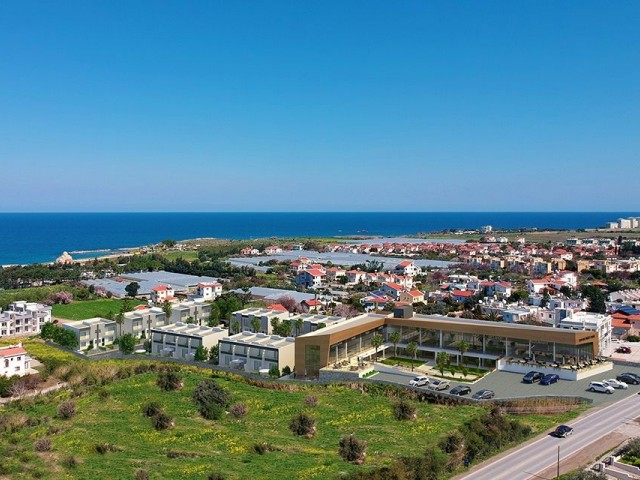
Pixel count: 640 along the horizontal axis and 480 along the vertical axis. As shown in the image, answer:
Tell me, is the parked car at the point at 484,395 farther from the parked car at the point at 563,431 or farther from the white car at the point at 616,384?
the white car at the point at 616,384

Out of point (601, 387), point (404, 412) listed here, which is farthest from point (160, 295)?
point (601, 387)

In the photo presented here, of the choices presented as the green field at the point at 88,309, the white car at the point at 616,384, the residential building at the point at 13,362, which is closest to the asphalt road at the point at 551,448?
the white car at the point at 616,384

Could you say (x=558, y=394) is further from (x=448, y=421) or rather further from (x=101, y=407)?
(x=101, y=407)

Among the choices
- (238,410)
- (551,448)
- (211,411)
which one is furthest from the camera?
(238,410)

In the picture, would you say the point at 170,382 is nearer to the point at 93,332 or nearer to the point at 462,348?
the point at 93,332

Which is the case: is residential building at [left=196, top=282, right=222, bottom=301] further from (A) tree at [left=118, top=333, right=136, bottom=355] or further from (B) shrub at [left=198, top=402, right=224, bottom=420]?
(B) shrub at [left=198, top=402, right=224, bottom=420]

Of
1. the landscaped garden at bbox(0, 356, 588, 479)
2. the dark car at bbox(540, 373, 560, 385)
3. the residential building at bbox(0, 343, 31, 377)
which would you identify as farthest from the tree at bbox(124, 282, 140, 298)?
the dark car at bbox(540, 373, 560, 385)

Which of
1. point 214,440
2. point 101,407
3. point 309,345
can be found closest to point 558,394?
point 309,345
